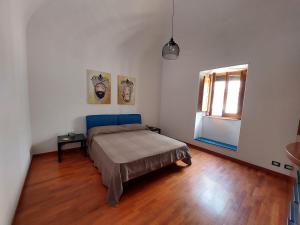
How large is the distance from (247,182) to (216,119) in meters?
1.87

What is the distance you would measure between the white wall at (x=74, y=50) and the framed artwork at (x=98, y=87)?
12cm

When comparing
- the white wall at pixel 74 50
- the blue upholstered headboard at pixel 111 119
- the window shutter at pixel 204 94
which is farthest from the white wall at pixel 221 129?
the white wall at pixel 74 50

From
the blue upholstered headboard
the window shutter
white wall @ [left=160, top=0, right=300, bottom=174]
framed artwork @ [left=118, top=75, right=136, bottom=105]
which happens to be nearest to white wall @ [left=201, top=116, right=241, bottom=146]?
the window shutter

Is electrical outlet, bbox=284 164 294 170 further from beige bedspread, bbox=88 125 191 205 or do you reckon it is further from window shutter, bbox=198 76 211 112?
window shutter, bbox=198 76 211 112

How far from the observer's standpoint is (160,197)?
1844mm

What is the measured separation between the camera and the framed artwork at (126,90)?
380 centimetres

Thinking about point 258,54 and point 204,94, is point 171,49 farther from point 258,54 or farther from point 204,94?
point 204,94

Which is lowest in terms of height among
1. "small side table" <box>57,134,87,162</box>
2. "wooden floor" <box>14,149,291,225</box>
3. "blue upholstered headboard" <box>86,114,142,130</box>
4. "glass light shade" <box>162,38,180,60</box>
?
"wooden floor" <box>14,149,291,225</box>

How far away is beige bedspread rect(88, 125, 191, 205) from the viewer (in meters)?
1.76

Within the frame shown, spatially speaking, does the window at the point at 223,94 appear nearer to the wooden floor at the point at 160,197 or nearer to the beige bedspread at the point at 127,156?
the wooden floor at the point at 160,197

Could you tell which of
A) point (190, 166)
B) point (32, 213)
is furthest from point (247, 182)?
point (32, 213)

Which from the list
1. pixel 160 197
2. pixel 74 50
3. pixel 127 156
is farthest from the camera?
pixel 74 50

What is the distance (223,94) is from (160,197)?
3.14 meters

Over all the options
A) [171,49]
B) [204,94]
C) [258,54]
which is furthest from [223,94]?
[171,49]
